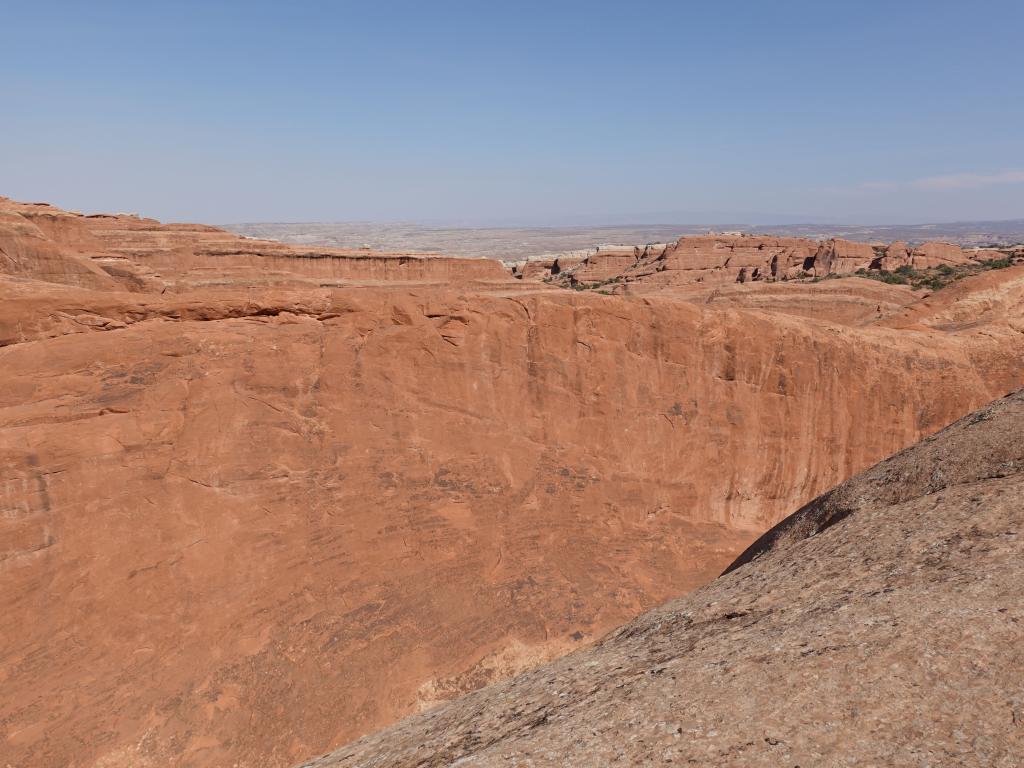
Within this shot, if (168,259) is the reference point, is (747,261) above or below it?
above

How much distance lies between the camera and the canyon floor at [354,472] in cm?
1035

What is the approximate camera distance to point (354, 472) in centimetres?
1383

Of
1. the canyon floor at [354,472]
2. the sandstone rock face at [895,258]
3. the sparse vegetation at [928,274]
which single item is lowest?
the canyon floor at [354,472]

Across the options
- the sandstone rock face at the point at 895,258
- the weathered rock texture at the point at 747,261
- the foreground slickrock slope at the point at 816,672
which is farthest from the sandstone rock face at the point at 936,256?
the foreground slickrock slope at the point at 816,672

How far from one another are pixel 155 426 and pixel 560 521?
9935mm

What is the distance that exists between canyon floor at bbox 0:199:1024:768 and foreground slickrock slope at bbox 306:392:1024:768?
0.89 feet

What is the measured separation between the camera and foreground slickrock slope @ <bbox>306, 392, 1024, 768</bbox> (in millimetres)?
3748

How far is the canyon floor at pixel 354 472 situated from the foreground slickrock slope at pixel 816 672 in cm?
27

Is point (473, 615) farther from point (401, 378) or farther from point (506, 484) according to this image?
point (401, 378)

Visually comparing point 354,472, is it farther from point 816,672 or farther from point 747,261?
point 747,261

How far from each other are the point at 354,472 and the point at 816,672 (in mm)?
11369

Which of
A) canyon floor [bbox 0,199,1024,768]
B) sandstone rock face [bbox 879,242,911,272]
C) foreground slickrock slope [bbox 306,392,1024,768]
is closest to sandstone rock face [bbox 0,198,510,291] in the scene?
canyon floor [bbox 0,199,1024,768]

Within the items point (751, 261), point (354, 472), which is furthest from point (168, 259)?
point (751, 261)

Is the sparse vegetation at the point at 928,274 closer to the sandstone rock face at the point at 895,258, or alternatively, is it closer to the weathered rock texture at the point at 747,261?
the sandstone rock face at the point at 895,258
